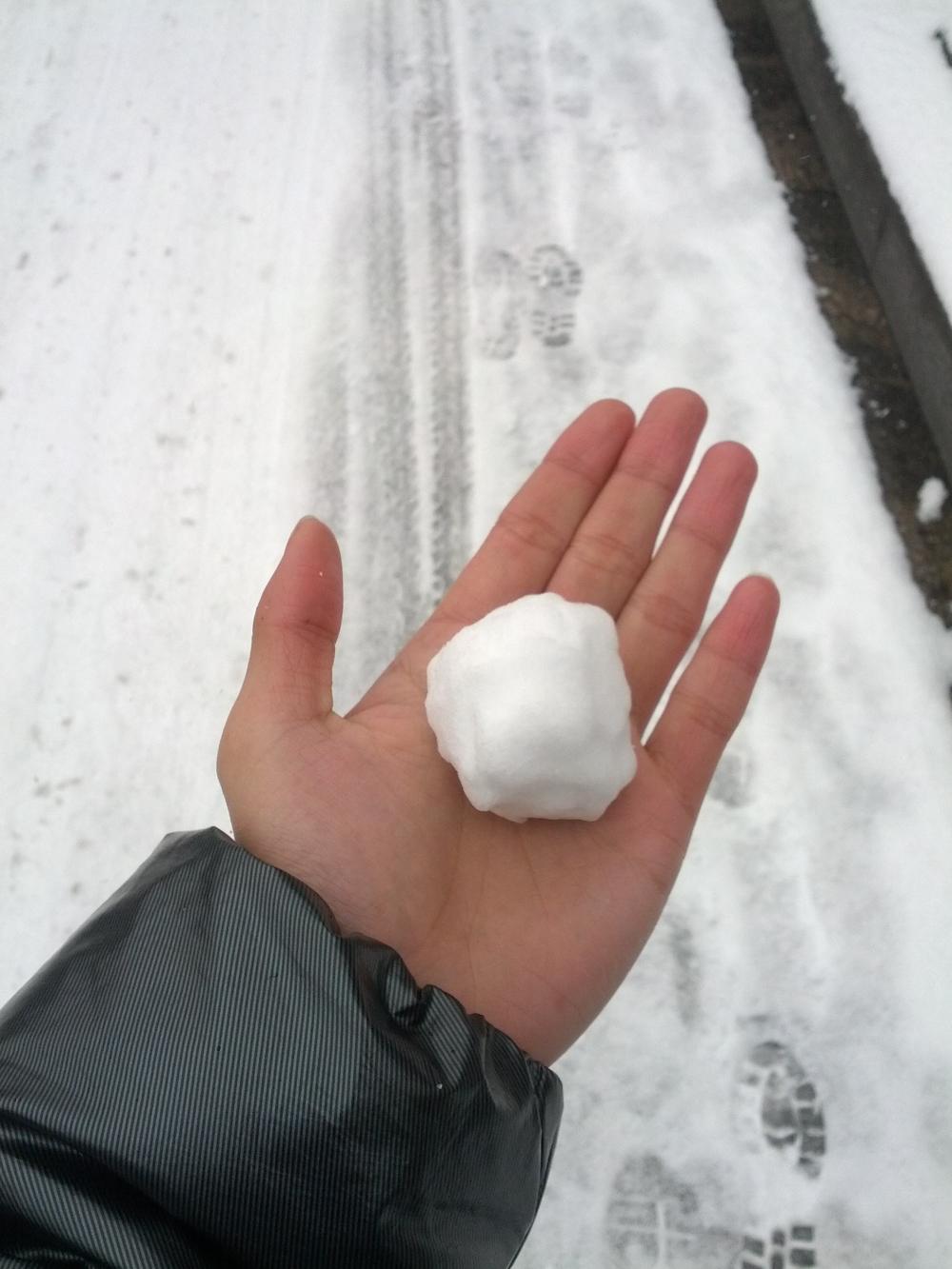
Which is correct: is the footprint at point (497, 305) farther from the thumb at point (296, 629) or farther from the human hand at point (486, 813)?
the thumb at point (296, 629)

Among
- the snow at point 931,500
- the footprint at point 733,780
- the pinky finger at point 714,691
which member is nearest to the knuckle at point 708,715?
the pinky finger at point 714,691

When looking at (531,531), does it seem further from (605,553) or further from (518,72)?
(518,72)

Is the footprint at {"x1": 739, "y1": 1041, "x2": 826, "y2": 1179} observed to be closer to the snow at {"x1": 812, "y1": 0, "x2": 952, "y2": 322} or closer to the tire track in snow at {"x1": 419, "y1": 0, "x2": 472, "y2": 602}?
the tire track in snow at {"x1": 419, "y1": 0, "x2": 472, "y2": 602}

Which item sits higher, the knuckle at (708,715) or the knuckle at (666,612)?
the knuckle at (666,612)

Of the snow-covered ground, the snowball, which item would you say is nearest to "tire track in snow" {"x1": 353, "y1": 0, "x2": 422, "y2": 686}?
the snow-covered ground

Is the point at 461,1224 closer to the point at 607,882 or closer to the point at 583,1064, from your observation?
the point at 607,882

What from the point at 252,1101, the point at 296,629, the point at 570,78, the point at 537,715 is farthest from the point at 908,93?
the point at 252,1101
